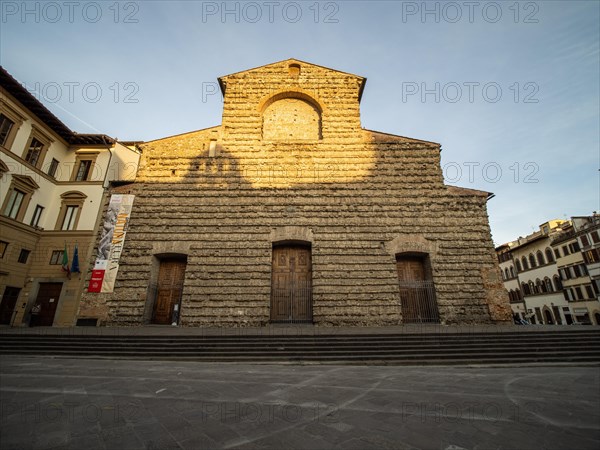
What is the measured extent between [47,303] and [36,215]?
4.41 metres

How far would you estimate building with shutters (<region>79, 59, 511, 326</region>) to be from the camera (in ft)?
35.5

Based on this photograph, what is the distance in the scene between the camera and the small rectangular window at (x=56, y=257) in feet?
45.9

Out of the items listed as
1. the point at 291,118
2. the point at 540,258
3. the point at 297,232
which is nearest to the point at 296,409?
the point at 297,232

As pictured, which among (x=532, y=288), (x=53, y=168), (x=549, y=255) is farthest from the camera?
(x=532, y=288)

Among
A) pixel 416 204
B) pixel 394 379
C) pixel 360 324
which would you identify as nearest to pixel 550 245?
pixel 416 204

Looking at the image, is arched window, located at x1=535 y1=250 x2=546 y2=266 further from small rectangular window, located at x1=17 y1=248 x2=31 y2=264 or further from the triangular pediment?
small rectangular window, located at x1=17 y1=248 x2=31 y2=264

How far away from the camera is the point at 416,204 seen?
1207 centimetres

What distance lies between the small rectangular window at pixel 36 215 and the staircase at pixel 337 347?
26.5ft

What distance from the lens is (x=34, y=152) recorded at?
14.6m

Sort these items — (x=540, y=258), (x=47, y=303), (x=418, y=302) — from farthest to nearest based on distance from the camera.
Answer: (x=540, y=258) → (x=47, y=303) → (x=418, y=302)

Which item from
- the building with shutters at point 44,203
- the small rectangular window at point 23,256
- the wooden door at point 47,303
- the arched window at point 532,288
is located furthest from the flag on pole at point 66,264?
the arched window at point 532,288

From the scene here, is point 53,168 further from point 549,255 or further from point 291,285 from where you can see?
point 549,255

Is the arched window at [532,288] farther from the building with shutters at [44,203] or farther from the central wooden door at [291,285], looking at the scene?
the building with shutters at [44,203]

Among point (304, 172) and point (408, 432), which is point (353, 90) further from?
point (408, 432)
